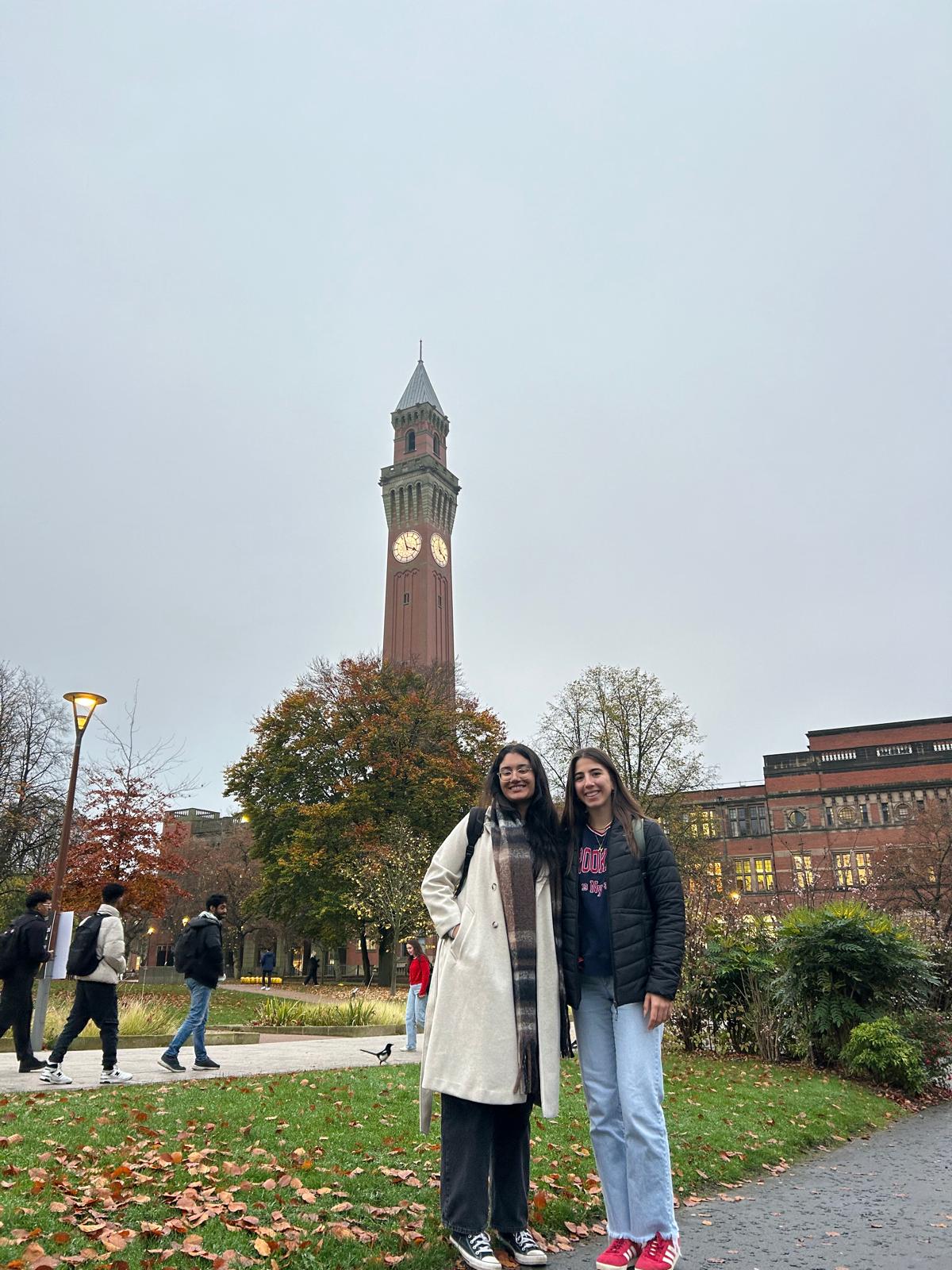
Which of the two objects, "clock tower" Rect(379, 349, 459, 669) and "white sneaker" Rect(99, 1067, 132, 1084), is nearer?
"white sneaker" Rect(99, 1067, 132, 1084)

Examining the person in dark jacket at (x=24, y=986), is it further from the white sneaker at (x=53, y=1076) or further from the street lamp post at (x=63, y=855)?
the street lamp post at (x=63, y=855)

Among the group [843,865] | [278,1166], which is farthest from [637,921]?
[843,865]

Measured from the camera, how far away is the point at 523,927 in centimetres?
407

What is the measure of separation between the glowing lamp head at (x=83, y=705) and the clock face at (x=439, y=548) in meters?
62.4

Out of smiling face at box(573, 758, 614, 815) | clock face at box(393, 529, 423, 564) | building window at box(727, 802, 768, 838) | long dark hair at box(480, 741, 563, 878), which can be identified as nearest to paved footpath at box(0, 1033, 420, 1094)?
long dark hair at box(480, 741, 563, 878)

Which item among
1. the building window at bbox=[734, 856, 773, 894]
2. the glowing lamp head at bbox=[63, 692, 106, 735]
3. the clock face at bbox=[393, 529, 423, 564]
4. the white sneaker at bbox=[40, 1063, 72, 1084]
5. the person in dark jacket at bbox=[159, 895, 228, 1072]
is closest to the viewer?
the white sneaker at bbox=[40, 1063, 72, 1084]

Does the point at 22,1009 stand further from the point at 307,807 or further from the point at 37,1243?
the point at 307,807

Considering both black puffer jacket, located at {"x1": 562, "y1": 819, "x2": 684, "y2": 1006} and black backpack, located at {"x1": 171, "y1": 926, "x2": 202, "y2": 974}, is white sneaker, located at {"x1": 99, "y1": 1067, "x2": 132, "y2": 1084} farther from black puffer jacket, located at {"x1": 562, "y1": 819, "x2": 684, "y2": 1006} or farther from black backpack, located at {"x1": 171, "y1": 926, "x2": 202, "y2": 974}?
black puffer jacket, located at {"x1": 562, "y1": 819, "x2": 684, "y2": 1006}

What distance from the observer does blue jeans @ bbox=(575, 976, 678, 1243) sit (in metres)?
3.90

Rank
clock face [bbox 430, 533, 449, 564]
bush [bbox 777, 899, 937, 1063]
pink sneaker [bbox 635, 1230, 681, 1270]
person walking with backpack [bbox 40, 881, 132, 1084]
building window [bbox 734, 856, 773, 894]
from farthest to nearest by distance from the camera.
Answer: clock face [bbox 430, 533, 449, 564]
building window [bbox 734, 856, 773, 894]
bush [bbox 777, 899, 937, 1063]
person walking with backpack [bbox 40, 881, 132, 1084]
pink sneaker [bbox 635, 1230, 681, 1270]

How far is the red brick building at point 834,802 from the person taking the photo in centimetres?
5047

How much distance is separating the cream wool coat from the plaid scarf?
0.03 m

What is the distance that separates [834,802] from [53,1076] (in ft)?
167

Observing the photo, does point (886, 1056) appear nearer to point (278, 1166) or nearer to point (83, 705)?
point (278, 1166)
